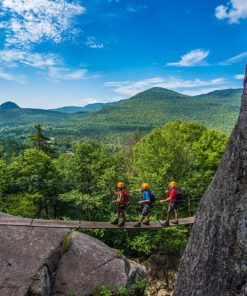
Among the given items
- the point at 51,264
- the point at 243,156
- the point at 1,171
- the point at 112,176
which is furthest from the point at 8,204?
the point at 243,156

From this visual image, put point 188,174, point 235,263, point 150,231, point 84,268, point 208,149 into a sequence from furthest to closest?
point 208,149 → point 188,174 → point 150,231 → point 84,268 → point 235,263

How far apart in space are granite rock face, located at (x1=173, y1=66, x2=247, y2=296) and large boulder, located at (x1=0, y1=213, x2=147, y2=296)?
3.27m

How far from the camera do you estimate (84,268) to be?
21.4 feet

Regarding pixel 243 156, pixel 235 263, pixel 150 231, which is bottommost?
pixel 150 231

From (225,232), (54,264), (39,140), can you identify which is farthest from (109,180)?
(39,140)

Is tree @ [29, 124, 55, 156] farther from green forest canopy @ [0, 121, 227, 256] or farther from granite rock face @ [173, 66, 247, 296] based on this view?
granite rock face @ [173, 66, 247, 296]

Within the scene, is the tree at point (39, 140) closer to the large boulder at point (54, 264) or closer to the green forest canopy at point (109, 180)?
the green forest canopy at point (109, 180)

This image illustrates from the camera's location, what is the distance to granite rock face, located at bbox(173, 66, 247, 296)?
11.8 feet

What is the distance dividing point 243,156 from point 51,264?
7.15 m

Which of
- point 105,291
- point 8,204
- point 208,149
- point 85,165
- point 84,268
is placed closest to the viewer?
point 105,291

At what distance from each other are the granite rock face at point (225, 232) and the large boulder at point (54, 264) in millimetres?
3270

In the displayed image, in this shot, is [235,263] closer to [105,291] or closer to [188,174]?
[105,291]

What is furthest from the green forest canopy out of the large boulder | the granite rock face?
the granite rock face

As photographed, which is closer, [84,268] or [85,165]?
[84,268]
